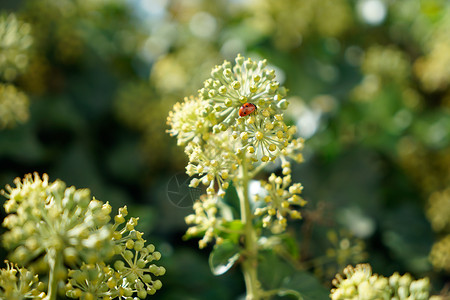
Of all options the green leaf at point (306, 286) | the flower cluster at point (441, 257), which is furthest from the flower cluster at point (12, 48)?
the flower cluster at point (441, 257)

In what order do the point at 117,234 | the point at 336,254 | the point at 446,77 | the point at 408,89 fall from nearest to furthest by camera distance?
the point at 117,234 < the point at 336,254 < the point at 446,77 < the point at 408,89

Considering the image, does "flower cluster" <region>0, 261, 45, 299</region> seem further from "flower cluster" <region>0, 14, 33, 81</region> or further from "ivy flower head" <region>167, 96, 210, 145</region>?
"flower cluster" <region>0, 14, 33, 81</region>

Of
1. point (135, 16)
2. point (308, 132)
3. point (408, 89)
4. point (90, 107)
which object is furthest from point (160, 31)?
point (408, 89)

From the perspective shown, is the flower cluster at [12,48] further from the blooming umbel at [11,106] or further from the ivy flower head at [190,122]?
the ivy flower head at [190,122]

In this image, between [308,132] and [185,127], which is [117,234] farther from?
[308,132]

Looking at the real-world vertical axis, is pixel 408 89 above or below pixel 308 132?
above

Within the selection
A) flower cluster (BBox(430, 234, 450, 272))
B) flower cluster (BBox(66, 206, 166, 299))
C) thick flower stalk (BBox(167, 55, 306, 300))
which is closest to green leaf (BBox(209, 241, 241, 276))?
thick flower stalk (BBox(167, 55, 306, 300))

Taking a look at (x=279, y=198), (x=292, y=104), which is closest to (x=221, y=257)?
(x=279, y=198)
